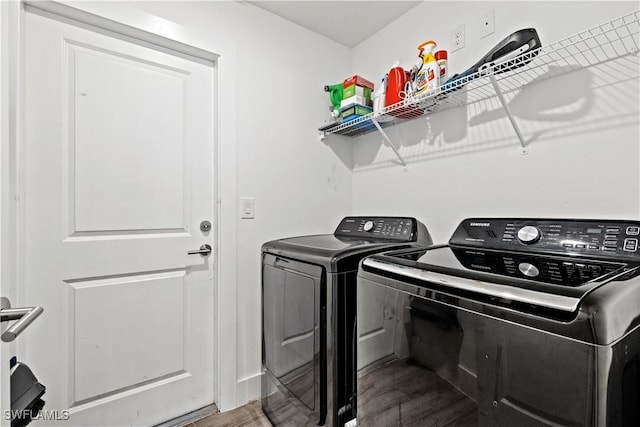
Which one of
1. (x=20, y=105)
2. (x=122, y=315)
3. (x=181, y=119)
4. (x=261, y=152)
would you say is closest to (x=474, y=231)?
(x=261, y=152)

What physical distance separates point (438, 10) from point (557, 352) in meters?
1.81

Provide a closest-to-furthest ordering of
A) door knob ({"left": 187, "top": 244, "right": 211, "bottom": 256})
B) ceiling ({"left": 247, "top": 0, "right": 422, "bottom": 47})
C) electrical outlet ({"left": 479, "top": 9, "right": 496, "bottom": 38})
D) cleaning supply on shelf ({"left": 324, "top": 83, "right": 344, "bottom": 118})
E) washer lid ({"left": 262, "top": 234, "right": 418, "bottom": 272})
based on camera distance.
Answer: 1. washer lid ({"left": 262, "top": 234, "right": 418, "bottom": 272})
2. electrical outlet ({"left": 479, "top": 9, "right": 496, "bottom": 38})
3. door knob ({"left": 187, "top": 244, "right": 211, "bottom": 256})
4. ceiling ({"left": 247, "top": 0, "right": 422, "bottom": 47})
5. cleaning supply on shelf ({"left": 324, "top": 83, "right": 344, "bottom": 118})

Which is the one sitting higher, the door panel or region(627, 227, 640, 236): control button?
the door panel

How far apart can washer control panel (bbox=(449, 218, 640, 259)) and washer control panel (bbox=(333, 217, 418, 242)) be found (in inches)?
10.5

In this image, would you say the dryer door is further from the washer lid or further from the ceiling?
the ceiling

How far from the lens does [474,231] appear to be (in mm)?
1409

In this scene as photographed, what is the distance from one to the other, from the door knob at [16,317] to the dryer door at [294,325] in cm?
87

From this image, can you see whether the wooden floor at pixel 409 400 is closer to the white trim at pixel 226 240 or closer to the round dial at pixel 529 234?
the round dial at pixel 529 234

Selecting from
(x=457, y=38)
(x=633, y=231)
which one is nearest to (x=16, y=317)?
(x=633, y=231)

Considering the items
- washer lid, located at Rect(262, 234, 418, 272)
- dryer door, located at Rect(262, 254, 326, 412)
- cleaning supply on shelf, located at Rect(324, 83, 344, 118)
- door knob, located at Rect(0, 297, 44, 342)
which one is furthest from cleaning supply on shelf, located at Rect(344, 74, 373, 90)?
door knob, located at Rect(0, 297, 44, 342)

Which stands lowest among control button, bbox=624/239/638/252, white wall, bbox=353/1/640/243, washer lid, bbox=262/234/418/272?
washer lid, bbox=262/234/418/272

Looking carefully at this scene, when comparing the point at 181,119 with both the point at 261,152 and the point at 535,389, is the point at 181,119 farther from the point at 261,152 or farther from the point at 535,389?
the point at 535,389

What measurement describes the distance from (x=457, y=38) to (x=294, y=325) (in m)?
1.70

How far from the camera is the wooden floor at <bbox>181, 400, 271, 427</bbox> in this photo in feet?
5.41
